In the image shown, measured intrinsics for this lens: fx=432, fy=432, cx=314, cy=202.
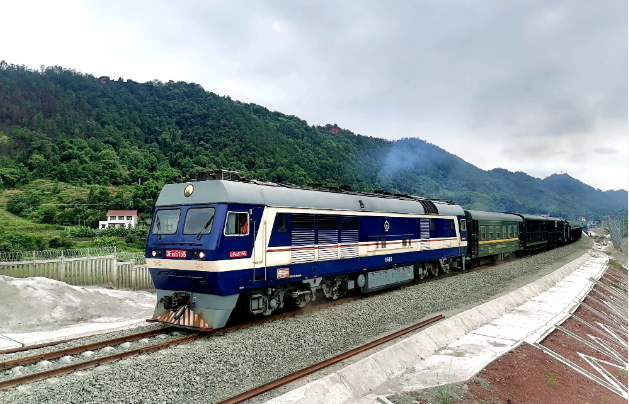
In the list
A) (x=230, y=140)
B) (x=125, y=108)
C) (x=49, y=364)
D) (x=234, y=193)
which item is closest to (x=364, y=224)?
(x=234, y=193)

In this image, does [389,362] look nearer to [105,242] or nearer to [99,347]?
[99,347]

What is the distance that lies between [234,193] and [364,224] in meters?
6.60

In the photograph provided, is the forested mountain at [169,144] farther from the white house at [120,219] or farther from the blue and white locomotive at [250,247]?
the blue and white locomotive at [250,247]

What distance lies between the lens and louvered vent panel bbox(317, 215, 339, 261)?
14.2 metres

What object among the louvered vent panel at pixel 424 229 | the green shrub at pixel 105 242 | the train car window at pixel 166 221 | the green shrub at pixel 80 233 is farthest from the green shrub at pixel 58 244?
the louvered vent panel at pixel 424 229

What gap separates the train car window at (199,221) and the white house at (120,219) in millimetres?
48516

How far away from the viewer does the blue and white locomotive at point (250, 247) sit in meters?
11.1

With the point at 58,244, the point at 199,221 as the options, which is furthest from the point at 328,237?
the point at 58,244

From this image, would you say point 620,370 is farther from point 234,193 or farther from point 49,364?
point 49,364

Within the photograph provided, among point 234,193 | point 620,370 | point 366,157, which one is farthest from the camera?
point 366,157

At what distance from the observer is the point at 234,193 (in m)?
11.5

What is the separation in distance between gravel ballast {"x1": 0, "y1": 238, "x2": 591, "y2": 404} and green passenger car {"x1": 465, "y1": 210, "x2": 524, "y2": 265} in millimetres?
11898

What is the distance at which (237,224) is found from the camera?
11.4 metres

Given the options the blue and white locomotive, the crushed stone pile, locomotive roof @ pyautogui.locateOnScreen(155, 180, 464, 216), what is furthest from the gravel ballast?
the crushed stone pile
